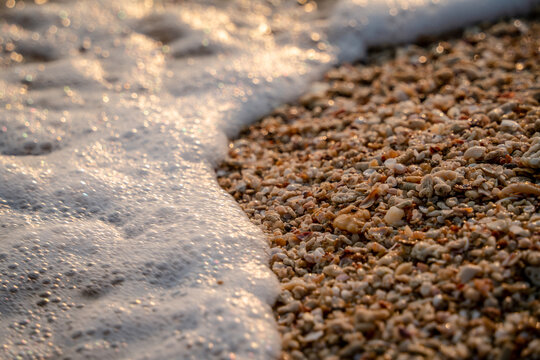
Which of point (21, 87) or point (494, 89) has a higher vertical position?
point (494, 89)

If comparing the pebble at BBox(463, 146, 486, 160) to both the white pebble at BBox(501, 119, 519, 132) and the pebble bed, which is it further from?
the white pebble at BBox(501, 119, 519, 132)

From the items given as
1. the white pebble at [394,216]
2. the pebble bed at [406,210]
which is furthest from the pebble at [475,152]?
the white pebble at [394,216]

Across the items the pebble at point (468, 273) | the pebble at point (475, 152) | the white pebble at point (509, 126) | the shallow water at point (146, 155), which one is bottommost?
the shallow water at point (146, 155)

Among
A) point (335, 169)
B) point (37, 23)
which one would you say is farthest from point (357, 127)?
point (37, 23)

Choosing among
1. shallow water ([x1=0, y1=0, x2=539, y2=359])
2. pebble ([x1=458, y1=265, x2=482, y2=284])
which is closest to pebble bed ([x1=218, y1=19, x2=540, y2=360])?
pebble ([x1=458, y1=265, x2=482, y2=284])

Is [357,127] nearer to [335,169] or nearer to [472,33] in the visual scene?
[335,169]

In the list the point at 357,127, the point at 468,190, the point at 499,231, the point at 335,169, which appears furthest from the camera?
the point at 357,127

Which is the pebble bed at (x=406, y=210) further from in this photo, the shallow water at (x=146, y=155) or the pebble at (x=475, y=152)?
the shallow water at (x=146, y=155)
